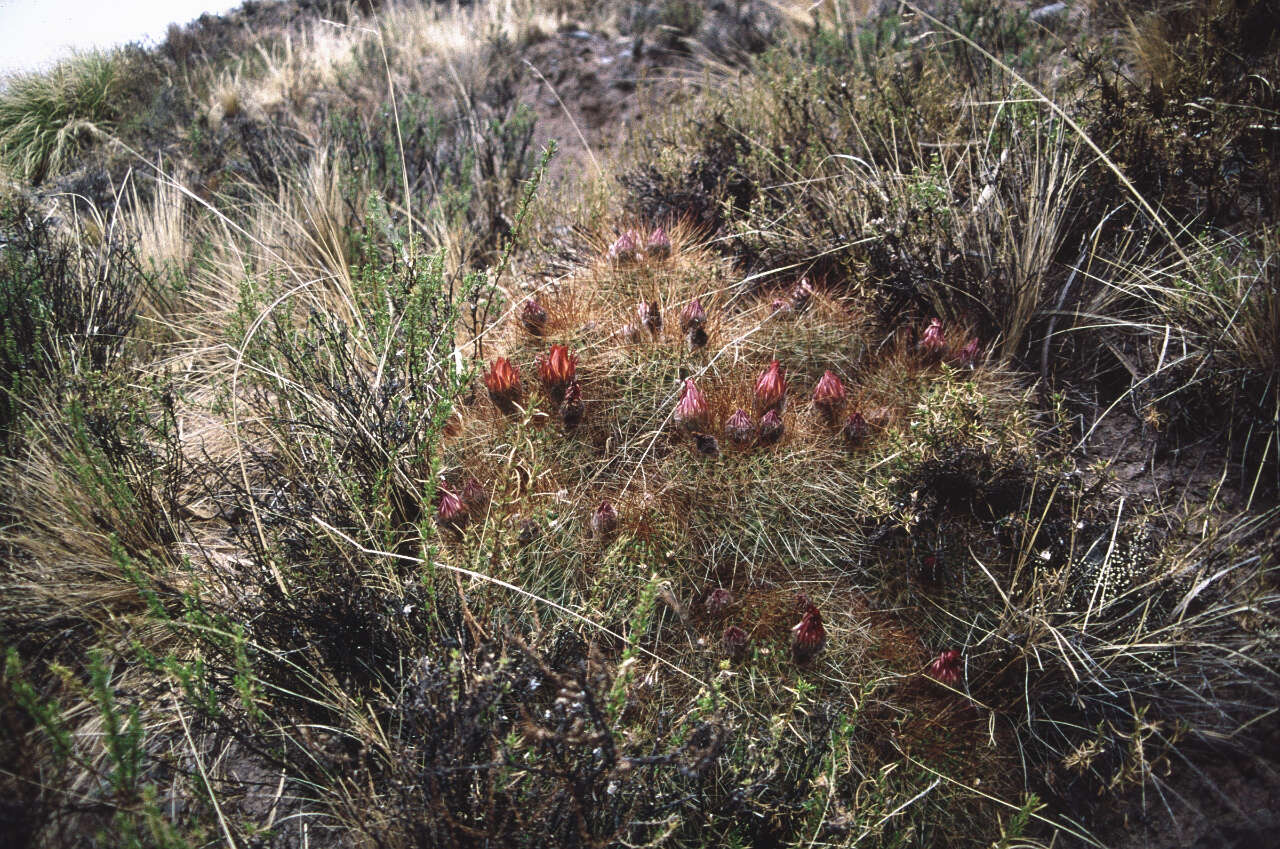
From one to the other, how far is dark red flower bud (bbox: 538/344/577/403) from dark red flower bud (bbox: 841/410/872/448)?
95 cm

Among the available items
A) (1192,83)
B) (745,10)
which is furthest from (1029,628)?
(745,10)

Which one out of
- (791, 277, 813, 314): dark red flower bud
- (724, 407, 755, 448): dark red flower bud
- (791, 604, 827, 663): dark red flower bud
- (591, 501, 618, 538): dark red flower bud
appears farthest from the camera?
(791, 277, 813, 314): dark red flower bud

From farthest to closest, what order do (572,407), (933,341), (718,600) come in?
(933,341) → (572,407) → (718,600)

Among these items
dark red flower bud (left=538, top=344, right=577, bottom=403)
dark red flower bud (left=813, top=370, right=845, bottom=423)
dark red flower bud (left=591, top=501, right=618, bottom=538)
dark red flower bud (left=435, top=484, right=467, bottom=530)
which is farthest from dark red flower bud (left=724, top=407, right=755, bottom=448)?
dark red flower bud (left=435, top=484, right=467, bottom=530)

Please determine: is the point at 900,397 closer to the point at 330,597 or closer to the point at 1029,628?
the point at 1029,628

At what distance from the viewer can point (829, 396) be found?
2568mm

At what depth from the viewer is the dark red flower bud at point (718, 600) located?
2.17 metres

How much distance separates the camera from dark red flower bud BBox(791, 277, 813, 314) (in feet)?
9.92

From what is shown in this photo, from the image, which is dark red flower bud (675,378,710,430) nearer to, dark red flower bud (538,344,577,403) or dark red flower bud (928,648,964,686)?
dark red flower bud (538,344,577,403)

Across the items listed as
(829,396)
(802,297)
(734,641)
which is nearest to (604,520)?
(734,641)

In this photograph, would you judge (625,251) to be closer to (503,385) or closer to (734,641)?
(503,385)

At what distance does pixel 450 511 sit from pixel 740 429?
96 centimetres

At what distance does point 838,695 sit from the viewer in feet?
6.85

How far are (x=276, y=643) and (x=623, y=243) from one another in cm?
203
